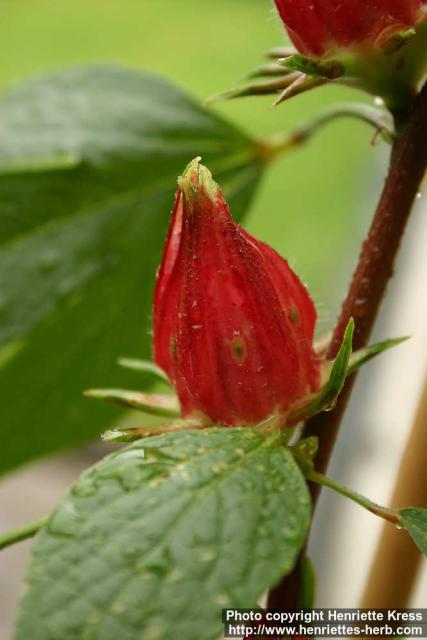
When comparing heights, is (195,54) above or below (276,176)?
above

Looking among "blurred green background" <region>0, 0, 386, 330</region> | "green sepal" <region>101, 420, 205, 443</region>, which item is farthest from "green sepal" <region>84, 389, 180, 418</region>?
"blurred green background" <region>0, 0, 386, 330</region>

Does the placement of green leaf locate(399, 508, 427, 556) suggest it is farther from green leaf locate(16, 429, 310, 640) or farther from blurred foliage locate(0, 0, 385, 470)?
blurred foliage locate(0, 0, 385, 470)

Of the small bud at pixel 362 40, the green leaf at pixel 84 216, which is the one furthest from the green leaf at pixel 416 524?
the green leaf at pixel 84 216

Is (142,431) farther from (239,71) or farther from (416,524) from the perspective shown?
(239,71)

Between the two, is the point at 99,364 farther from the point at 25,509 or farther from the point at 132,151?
the point at 25,509

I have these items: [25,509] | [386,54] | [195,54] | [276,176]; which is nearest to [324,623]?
[386,54]

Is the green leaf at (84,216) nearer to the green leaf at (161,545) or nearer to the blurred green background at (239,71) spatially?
the green leaf at (161,545)
